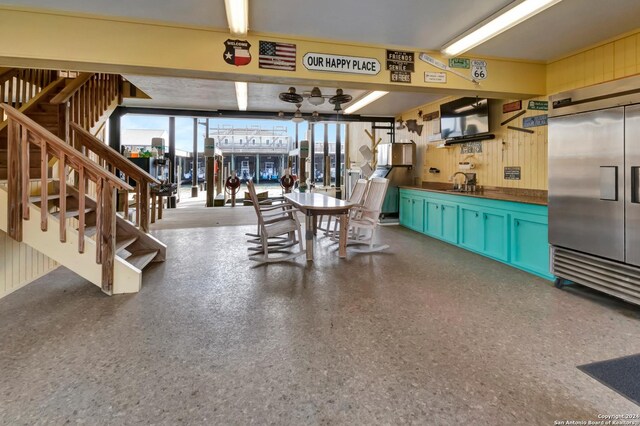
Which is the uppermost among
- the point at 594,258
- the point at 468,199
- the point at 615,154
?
the point at 615,154

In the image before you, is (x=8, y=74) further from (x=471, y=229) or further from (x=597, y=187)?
(x=597, y=187)

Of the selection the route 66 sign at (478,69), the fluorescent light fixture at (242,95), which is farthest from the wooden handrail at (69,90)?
the route 66 sign at (478,69)

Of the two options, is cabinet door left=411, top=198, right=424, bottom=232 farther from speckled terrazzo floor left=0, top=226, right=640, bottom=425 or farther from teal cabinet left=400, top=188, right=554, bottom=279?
speckled terrazzo floor left=0, top=226, right=640, bottom=425

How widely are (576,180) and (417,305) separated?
6.64 feet

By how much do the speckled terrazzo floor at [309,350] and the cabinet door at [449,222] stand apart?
1718mm

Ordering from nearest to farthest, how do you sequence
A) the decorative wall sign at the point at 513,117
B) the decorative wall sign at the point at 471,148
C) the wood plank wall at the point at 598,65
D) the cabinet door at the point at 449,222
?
the wood plank wall at the point at 598,65 → the decorative wall sign at the point at 513,117 → the cabinet door at the point at 449,222 → the decorative wall sign at the point at 471,148

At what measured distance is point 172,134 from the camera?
980 cm

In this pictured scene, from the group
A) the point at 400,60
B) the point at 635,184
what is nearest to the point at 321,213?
the point at 400,60

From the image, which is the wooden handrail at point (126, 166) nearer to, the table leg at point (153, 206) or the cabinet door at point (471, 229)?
the table leg at point (153, 206)

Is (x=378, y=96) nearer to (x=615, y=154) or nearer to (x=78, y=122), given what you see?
(x=615, y=154)

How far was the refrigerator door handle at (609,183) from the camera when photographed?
116 inches

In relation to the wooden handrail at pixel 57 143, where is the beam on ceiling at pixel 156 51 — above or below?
above

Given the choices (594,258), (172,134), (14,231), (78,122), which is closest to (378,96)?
(594,258)

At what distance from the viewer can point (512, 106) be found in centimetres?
492
